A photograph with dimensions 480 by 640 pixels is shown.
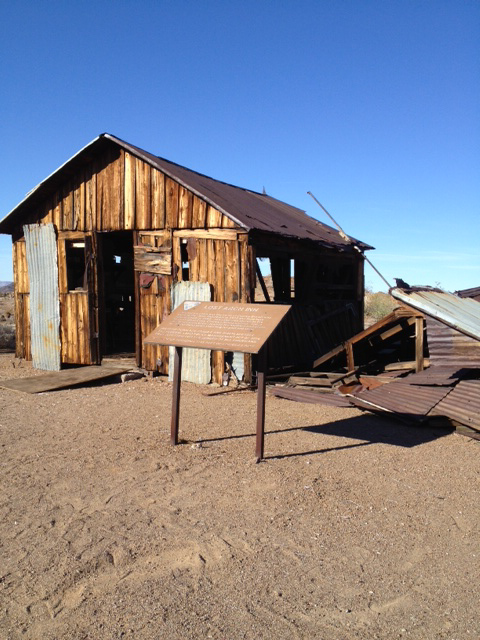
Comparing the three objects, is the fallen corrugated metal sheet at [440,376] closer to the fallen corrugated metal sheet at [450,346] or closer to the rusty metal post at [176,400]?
the fallen corrugated metal sheet at [450,346]

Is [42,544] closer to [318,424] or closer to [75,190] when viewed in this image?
[318,424]

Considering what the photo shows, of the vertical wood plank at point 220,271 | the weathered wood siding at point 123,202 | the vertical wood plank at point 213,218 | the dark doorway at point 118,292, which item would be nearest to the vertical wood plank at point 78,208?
the weathered wood siding at point 123,202

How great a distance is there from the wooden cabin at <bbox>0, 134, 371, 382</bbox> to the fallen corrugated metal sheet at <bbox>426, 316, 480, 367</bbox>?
3.42m

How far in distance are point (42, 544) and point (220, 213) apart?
7.76 meters

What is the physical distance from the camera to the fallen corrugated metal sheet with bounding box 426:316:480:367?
8789 mm

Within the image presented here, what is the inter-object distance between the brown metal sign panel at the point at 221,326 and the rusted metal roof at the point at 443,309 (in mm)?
3001

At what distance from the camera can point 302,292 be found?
13914 mm

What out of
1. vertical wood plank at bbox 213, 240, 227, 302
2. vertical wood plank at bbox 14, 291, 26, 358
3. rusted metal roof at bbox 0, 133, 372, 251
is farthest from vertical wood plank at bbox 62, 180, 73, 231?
vertical wood plank at bbox 213, 240, 227, 302

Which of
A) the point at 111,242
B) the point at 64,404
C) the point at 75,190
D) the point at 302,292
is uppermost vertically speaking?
the point at 75,190

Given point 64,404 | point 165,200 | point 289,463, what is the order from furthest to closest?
point 165,200
point 64,404
point 289,463

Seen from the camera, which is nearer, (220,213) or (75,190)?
(220,213)

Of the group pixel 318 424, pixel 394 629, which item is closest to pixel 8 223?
pixel 318 424

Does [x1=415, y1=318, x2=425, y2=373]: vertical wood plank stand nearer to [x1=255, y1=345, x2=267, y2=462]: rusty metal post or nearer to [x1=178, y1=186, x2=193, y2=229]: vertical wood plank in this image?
[x1=255, y1=345, x2=267, y2=462]: rusty metal post

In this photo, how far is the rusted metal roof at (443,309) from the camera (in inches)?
322
